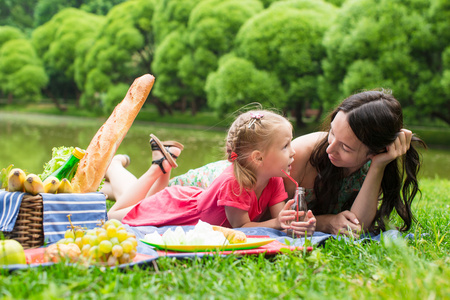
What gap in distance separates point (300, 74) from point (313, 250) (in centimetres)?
2035

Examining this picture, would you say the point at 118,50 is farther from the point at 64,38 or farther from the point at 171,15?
the point at 64,38

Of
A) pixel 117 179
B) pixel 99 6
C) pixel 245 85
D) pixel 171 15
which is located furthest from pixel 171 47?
pixel 99 6

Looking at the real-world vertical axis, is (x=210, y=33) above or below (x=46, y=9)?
above

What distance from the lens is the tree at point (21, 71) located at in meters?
38.6

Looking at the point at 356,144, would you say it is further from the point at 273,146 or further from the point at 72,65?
the point at 72,65

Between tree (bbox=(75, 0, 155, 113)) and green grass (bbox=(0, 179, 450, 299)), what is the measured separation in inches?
1158

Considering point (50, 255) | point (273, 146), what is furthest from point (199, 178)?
point (50, 255)

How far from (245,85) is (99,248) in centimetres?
2019

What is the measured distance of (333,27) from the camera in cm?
1956

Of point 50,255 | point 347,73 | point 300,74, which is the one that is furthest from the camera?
point 300,74

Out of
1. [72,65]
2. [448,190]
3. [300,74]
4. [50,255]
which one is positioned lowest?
[72,65]

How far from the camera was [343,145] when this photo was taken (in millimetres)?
3318

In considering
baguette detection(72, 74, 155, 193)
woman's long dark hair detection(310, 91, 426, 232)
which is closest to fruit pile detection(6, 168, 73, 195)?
baguette detection(72, 74, 155, 193)

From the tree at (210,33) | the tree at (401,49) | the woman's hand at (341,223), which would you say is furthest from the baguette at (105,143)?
the tree at (210,33)
